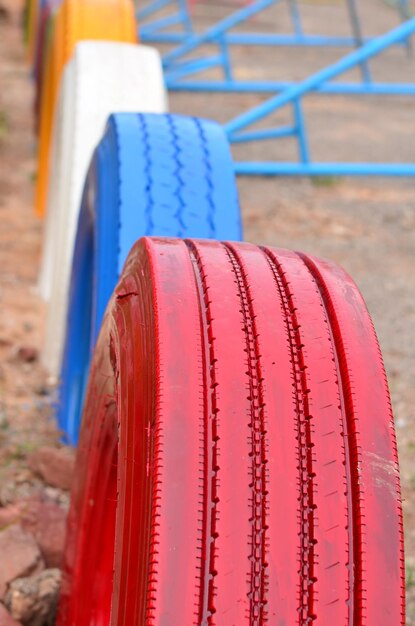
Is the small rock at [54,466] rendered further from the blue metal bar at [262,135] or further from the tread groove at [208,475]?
the blue metal bar at [262,135]

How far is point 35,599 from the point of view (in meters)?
2.14

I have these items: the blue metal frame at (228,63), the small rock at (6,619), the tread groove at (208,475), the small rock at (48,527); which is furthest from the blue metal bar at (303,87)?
the tread groove at (208,475)

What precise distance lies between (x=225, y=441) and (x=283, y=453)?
8 centimetres

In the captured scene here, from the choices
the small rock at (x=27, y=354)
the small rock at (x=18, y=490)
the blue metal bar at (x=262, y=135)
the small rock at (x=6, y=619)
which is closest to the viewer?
the small rock at (x=6, y=619)

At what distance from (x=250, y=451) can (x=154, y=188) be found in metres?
1.19

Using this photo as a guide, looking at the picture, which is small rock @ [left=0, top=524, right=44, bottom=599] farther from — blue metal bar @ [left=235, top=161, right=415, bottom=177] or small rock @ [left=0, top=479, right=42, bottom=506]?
blue metal bar @ [left=235, top=161, right=415, bottom=177]

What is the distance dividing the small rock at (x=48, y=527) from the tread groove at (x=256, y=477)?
99 centimetres

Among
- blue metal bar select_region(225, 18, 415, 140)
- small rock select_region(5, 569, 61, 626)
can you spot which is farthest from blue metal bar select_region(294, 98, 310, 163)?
small rock select_region(5, 569, 61, 626)

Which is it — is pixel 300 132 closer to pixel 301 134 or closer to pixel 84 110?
pixel 301 134

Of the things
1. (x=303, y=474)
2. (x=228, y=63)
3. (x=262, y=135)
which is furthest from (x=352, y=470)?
(x=228, y=63)

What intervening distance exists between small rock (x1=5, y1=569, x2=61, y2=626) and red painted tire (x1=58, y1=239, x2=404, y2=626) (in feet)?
→ 2.15

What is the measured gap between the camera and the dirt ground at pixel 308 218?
3.44m

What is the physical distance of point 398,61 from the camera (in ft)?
30.9

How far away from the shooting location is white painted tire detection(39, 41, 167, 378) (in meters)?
3.52
